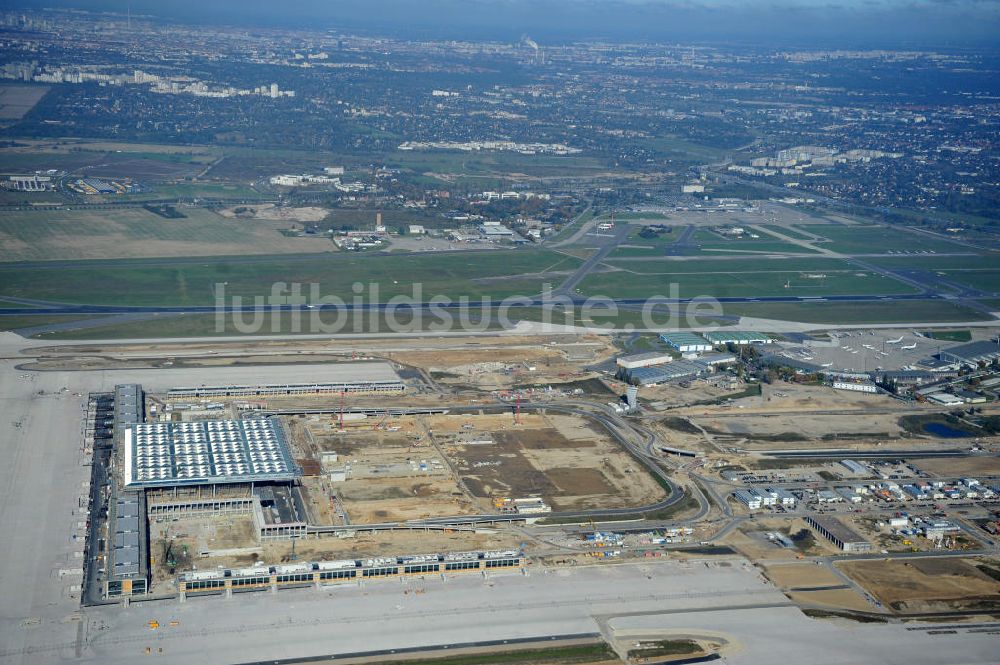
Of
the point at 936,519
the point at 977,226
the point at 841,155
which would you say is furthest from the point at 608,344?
the point at 841,155

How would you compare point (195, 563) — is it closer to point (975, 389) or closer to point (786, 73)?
point (975, 389)

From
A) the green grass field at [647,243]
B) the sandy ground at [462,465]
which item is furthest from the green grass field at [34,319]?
the green grass field at [647,243]

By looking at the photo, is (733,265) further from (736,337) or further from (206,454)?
(206,454)

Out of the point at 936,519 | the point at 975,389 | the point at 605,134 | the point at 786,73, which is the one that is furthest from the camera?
the point at 786,73

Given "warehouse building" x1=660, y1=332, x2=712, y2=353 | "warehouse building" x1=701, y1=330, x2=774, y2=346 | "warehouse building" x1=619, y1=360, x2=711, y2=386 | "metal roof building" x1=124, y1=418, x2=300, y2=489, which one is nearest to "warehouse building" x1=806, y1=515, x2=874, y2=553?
"warehouse building" x1=619, y1=360, x2=711, y2=386

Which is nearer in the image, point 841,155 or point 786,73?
point 841,155

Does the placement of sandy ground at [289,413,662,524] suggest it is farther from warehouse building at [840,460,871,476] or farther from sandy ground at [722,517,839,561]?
warehouse building at [840,460,871,476]

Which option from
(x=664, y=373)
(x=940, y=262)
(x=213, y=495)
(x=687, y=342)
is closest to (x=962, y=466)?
(x=664, y=373)
